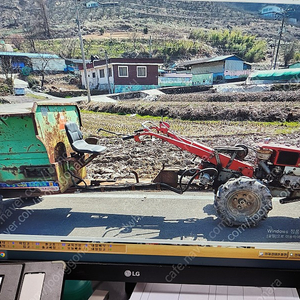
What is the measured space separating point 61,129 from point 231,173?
A: 152 cm

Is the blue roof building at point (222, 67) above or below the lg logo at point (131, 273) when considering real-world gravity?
above

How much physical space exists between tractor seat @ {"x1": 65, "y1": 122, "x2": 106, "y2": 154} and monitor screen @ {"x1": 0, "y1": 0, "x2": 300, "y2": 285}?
0.01m

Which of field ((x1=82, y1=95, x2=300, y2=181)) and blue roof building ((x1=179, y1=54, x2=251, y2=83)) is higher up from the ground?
blue roof building ((x1=179, y1=54, x2=251, y2=83))

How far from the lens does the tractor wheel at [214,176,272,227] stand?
1687mm

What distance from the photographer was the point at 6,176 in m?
1.93

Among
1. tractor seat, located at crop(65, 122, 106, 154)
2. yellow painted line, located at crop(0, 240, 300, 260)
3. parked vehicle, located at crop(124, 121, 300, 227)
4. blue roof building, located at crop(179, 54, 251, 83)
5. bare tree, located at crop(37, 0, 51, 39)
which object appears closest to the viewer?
yellow painted line, located at crop(0, 240, 300, 260)

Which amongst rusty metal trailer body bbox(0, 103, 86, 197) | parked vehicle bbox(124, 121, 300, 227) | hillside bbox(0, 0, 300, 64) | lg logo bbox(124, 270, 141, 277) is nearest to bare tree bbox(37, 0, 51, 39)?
hillside bbox(0, 0, 300, 64)

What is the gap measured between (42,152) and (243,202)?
1662 mm

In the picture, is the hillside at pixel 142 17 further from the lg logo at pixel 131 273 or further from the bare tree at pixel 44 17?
the lg logo at pixel 131 273

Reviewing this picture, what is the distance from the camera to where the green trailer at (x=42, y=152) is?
174cm

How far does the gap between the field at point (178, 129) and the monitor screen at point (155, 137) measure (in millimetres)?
11

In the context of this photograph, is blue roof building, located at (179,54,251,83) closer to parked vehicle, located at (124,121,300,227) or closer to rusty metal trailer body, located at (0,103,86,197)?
parked vehicle, located at (124,121,300,227)

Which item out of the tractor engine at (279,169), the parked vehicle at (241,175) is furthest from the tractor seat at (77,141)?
the tractor engine at (279,169)

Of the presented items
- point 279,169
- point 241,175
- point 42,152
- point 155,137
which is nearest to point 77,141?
point 42,152
